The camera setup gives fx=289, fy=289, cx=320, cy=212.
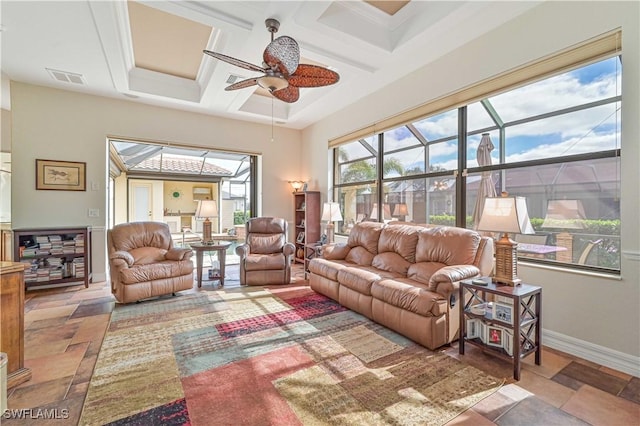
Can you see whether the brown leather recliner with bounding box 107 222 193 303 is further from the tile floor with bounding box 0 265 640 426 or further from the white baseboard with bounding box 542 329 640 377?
the white baseboard with bounding box 542 329 640 377

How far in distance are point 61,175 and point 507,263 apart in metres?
6.00

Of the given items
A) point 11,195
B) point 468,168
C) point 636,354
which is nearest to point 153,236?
point 11,195

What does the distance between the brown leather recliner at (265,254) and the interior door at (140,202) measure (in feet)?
23.7

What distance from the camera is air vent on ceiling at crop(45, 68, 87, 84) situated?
3.84m

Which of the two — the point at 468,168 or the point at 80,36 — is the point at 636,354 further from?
the point at 80,36

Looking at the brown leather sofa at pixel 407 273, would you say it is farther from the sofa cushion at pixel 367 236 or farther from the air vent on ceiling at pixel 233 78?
the air vent on ceiling at pixel 233 78

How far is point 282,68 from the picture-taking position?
2518 millimetres

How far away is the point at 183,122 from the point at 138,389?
4628 mm

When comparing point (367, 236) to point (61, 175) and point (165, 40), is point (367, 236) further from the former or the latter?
point (61, 175)

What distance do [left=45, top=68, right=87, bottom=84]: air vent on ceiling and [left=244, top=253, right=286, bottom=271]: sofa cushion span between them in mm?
3419

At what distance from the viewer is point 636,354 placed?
6.89 feet

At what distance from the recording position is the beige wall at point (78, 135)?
4230 millimetres

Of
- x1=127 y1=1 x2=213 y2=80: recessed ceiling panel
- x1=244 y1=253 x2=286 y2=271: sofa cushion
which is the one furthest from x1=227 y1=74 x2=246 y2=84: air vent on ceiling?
x1=244 y1=253 x2=286 y2=271: sofa cushion

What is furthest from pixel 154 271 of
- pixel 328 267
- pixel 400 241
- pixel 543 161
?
pixel 543 161
